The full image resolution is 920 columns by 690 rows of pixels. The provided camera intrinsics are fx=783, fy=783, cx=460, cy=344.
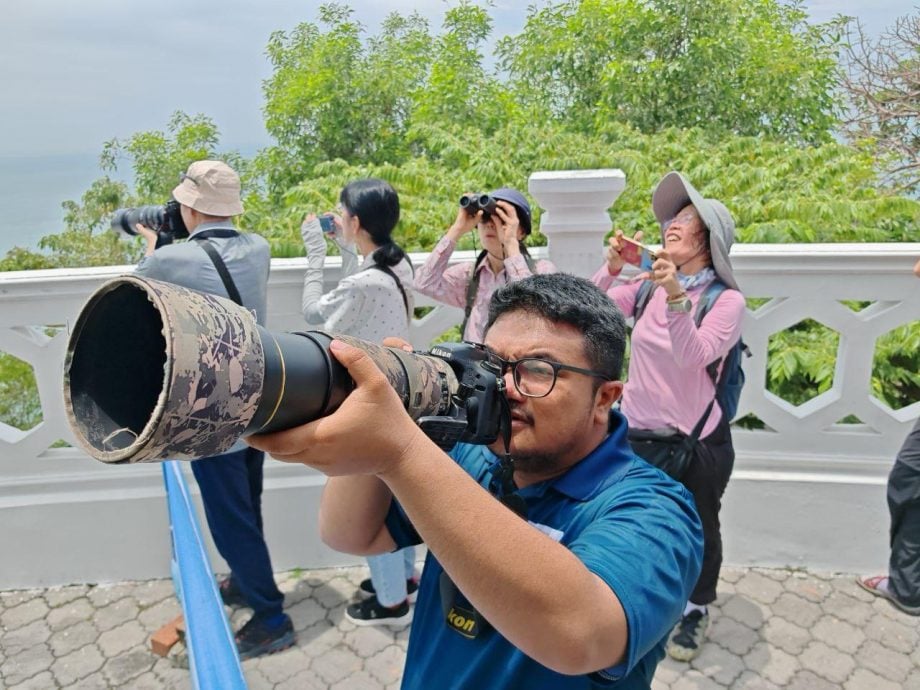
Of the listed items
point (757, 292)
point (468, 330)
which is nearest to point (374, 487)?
point (468, 330)

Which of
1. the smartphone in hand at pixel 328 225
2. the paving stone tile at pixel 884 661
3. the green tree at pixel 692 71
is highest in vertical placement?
the green tree at pixel 692 71

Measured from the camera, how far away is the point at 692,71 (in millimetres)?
10945

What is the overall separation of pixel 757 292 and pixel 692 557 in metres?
2.50

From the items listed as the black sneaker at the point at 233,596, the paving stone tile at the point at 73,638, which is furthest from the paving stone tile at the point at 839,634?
the paving stone tile at the point at 73,638

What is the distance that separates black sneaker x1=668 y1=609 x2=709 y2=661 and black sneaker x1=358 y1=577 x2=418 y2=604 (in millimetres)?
1124

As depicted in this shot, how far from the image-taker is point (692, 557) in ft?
4.00

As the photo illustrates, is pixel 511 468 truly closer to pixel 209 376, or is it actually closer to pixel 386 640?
pixel 209 376

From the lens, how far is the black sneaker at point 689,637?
3143 millimetres

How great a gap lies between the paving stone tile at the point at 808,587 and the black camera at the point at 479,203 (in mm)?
2235

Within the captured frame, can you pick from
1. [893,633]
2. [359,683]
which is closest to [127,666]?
[359,683]

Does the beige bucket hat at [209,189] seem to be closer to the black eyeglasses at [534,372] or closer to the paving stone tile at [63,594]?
the black eyeglasses at [534,372]

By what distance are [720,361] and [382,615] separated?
1.79 m

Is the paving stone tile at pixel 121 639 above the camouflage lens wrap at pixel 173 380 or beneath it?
beneath

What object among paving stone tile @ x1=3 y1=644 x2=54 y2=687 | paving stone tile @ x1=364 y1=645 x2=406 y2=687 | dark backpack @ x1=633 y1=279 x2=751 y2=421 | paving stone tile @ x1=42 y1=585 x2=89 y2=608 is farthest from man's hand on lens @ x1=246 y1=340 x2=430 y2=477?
paving stone tile @ x1=42 y1=585 x2=89 y2=608
